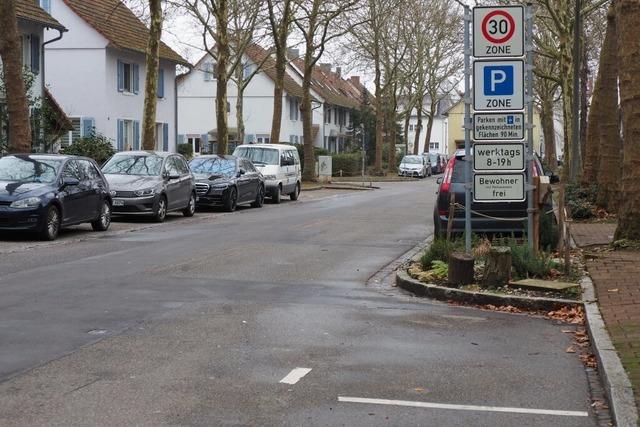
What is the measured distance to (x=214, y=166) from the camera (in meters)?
27.4

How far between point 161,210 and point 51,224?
18.1 ft

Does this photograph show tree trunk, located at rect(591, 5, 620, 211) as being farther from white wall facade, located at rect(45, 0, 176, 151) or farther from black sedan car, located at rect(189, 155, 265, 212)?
white wall facade, located at rect(45, 0, 176, 151)

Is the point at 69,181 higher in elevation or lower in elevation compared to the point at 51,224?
higher

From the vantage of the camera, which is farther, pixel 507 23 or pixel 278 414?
pixel 507 23

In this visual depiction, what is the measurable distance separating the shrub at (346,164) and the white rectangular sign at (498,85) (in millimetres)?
48775

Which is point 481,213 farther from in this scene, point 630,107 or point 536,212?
point 630,107

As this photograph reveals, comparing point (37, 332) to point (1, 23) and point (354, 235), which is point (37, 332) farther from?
point (1, 23)

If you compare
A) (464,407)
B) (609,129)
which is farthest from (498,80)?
(609,129)

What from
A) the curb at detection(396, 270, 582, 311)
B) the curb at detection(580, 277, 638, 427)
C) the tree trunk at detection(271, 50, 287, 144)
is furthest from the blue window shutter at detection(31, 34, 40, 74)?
the curb at detection(580, 277, 638, 427)

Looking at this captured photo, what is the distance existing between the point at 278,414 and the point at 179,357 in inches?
72.0

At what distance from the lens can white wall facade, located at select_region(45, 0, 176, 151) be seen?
3909cm

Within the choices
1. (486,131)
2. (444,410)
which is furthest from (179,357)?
(486,131)

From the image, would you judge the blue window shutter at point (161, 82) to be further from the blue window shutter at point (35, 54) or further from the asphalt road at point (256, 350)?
the asphalt road at point (256, 350)

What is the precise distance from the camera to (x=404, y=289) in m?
11.7
